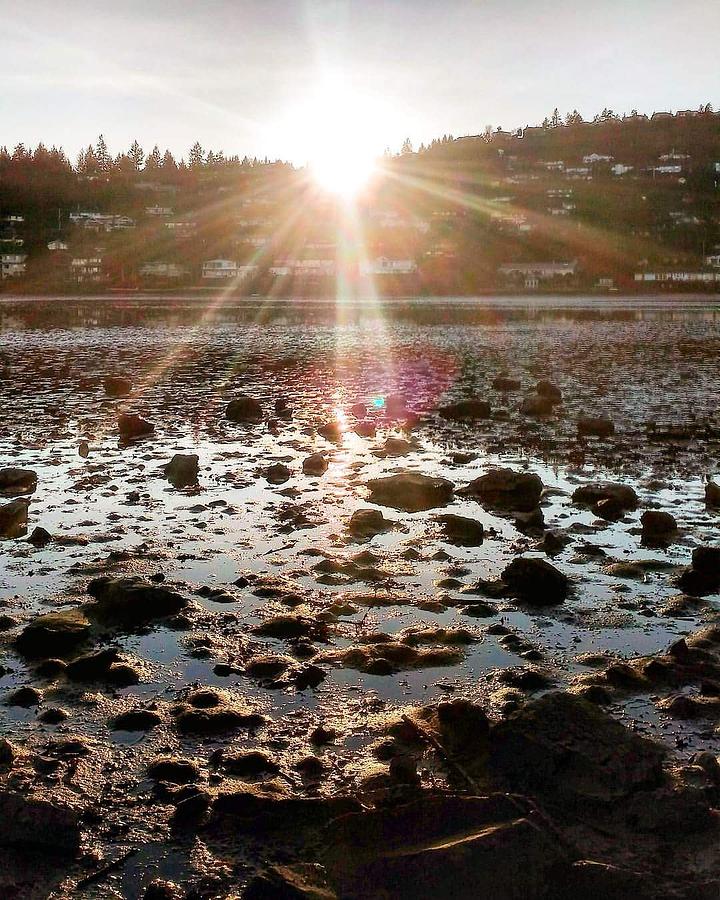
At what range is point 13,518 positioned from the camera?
40.7ft

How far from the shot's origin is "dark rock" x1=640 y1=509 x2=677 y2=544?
39.0 ft

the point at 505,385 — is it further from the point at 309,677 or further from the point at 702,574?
the point at 309,677

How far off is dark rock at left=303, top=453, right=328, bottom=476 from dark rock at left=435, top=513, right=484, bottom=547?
14.1ft

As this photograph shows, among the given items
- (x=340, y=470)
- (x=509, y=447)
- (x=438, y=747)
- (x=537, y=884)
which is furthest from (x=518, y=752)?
(x=509, y=447)

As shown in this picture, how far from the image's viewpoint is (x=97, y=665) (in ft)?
25.2

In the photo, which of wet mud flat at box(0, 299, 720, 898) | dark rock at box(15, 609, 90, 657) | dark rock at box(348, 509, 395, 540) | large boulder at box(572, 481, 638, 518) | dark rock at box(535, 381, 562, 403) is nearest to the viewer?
wet mud flat at box(0, 299, 720, 898)

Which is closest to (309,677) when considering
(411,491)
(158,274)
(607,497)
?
(411,491)

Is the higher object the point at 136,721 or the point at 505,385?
the point at 136,721

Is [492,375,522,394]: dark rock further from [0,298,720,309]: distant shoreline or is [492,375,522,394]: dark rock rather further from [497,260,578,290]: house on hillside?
[497,260,578,290]: house on hillside

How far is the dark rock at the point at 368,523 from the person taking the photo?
40.0 ft

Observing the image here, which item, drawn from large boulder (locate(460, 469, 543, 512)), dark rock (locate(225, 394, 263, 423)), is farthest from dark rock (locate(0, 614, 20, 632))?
dark rock (locate(225, 394, 263, 423))

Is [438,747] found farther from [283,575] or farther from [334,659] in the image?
[283,575]

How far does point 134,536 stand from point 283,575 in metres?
2.65

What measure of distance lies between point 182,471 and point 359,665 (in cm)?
838
